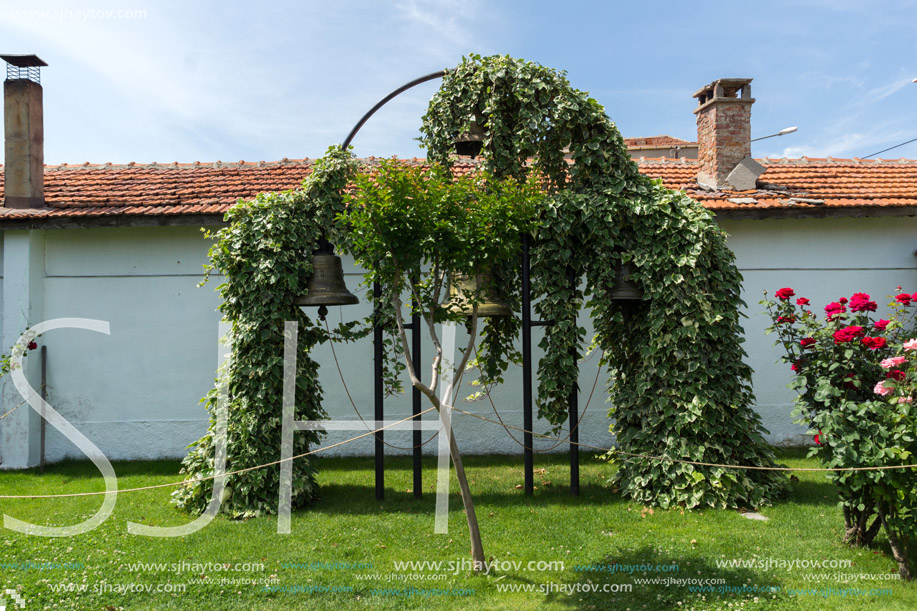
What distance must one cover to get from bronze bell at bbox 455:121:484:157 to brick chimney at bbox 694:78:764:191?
15.5 feet

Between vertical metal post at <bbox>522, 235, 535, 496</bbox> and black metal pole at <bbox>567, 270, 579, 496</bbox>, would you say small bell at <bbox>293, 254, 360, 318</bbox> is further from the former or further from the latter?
black metal pole at <bbox>567, 270, 579, 496</bbox>

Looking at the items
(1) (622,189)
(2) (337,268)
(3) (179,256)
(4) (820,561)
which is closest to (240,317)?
(2) (337,268)

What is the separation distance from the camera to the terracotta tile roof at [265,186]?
8.86m

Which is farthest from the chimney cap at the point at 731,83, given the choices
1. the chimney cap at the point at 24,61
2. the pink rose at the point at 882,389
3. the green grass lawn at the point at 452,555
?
the chimney cap at the point at 24,61

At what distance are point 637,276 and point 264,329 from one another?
12.5ft

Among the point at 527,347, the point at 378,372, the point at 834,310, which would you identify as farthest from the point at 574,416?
the point at 834,310

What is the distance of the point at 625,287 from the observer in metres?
6.50

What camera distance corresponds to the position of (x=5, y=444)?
8.65 m

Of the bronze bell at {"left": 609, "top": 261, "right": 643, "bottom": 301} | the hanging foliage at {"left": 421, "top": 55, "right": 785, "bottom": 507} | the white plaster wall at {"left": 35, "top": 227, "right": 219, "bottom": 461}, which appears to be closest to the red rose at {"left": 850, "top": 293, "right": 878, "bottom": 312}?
the hanging foliage at {"left": 421, "top": 55, "right": 785, "bottom": 507}

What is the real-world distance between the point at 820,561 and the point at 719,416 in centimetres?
167

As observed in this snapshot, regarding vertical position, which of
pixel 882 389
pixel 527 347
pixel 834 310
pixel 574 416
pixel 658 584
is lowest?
pixel 658 584

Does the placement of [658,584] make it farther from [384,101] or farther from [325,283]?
[384,101]

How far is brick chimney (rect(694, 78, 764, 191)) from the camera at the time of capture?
966 centimetres

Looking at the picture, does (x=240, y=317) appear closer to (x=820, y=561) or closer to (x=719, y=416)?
(x=719, y=416)
